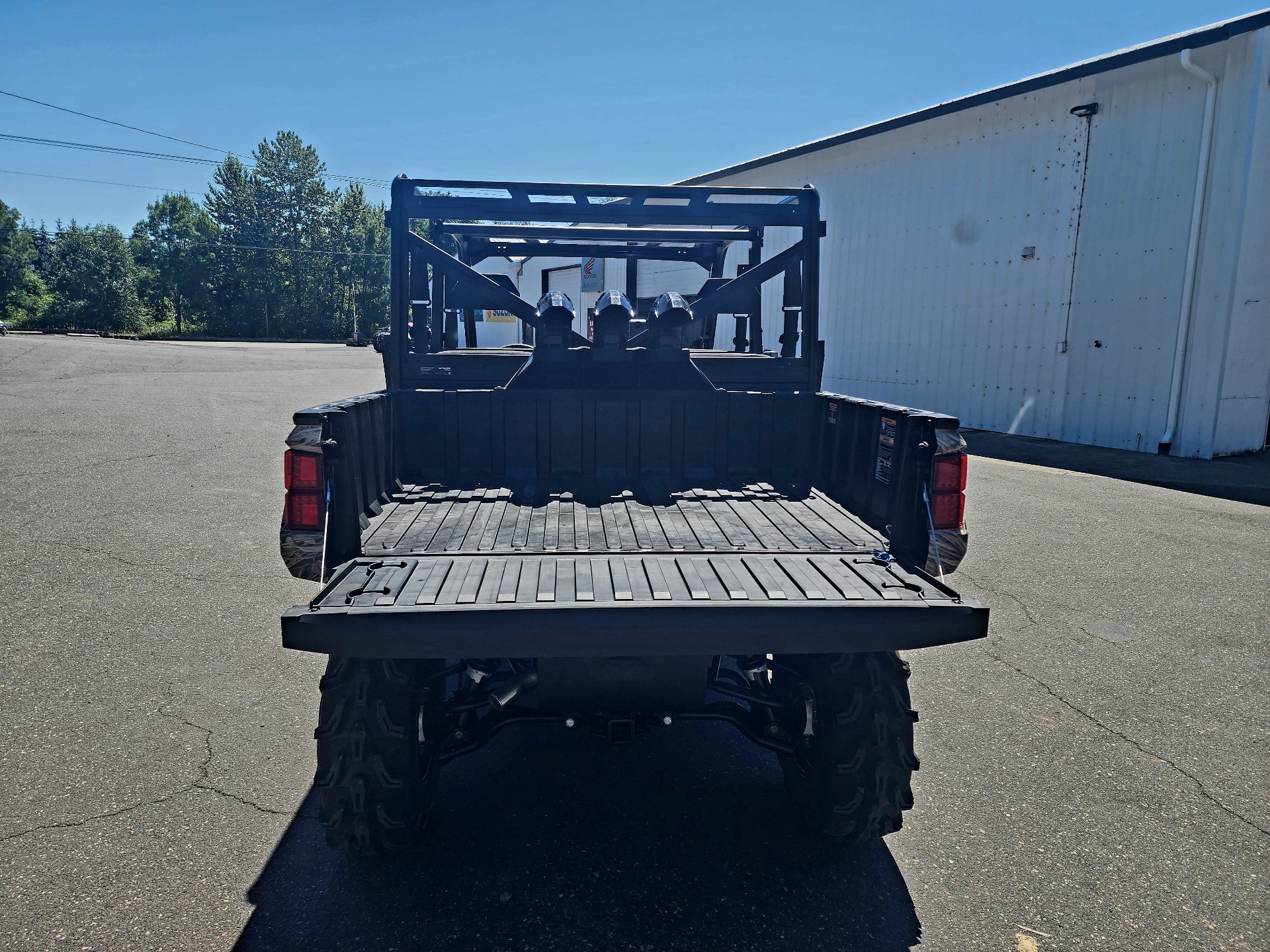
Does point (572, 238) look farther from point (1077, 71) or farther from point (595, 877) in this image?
point (1077, 71)

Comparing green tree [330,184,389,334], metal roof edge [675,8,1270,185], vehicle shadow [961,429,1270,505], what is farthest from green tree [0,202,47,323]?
vehicle shadow [961,429,1270,505]

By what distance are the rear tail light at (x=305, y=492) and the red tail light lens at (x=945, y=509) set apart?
215 cm

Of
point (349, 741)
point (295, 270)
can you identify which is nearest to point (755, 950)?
point (349, 741)

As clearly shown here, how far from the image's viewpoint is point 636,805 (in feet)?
10.6

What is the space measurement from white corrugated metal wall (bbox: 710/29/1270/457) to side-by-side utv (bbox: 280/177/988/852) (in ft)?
31.7

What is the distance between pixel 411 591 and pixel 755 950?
1.52m

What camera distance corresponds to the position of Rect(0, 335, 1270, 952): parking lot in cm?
257

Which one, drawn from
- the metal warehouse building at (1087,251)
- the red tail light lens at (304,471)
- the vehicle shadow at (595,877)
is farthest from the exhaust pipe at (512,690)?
the metal warehouse building at (1087,251)

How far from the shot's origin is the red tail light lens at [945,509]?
2883 mm

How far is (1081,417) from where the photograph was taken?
12.9 meters

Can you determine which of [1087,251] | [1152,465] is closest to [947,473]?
[1152,465]

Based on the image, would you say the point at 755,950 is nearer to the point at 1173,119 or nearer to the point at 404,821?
the point at 404,821

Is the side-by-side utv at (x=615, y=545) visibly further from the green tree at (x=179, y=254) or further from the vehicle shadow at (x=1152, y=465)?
the green tree at (x=179, y=254)

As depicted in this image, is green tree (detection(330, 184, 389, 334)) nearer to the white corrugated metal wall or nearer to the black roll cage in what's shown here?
the white corrugated metal wall
